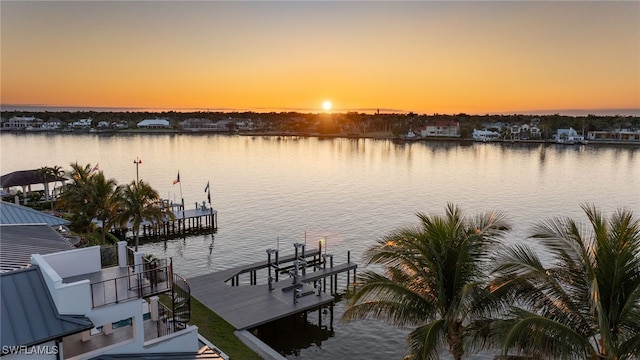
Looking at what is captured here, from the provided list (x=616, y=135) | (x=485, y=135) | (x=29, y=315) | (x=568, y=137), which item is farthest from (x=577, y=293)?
(x=616, y=135)

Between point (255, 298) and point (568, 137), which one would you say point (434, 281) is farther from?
point (568, 137)

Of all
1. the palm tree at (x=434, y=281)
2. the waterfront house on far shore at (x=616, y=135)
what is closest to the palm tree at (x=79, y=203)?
the palm tree at (x=434, y=281)

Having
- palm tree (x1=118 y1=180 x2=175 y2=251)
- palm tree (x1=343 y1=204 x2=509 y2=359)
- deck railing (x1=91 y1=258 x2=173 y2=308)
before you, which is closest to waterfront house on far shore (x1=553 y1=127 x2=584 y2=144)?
palm tree (x1=118 y1=180 x2=175 y2=251)

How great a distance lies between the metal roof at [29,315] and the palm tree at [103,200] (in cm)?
2224

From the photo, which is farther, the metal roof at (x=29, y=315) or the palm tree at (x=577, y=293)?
the metal roof at (x=29, y=315)

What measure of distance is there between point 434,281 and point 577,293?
343 cm

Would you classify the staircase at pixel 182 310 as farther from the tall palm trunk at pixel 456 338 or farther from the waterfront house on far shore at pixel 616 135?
the waterfront house on far shore at pixel 616 135

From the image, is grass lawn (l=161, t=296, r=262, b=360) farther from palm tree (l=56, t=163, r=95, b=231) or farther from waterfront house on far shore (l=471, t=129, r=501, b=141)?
waterfront house on far shore (l=471, t=129, r=501, b=141)

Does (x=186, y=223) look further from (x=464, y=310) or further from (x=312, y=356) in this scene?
(x=464, y=310)

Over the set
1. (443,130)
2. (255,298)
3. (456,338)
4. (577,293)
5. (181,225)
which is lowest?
(181,225)

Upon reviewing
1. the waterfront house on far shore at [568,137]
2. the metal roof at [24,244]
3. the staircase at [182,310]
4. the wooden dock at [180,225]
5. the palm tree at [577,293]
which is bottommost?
the wooden dock at [180,225]

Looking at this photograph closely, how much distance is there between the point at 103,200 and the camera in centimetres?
3438

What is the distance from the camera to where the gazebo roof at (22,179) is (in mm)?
44969

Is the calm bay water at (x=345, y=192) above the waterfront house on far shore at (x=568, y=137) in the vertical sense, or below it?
below
